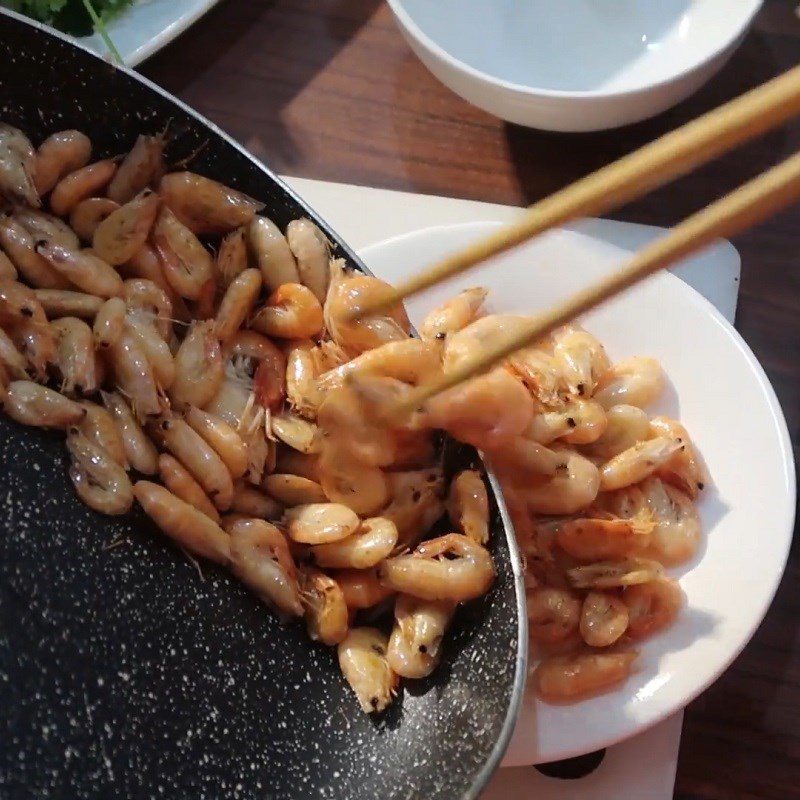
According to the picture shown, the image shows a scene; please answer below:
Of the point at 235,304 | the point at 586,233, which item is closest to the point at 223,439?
the point at 235,304

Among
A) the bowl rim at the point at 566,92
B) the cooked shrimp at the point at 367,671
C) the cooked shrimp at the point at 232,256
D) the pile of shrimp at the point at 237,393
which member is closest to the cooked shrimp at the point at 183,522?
the pile of shrimp at the point at 237,393

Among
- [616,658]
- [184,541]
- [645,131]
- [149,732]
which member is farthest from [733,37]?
[149,732]

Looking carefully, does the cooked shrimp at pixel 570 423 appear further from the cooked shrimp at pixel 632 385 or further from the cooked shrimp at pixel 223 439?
the cooked shrimp at pixel 223 439

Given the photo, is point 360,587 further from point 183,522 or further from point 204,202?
point 204,202

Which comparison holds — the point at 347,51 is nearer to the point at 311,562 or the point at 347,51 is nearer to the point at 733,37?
the point at 733,37

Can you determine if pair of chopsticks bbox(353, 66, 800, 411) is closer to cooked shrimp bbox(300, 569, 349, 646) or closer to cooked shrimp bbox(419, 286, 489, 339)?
cooked shrimp bbox(300, 569, 349, 646)

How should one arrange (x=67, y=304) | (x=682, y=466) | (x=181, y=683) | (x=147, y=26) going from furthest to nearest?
(x=147, y=26), (x=682, y=466), (x=67, y=304), (x=181, y=683)
